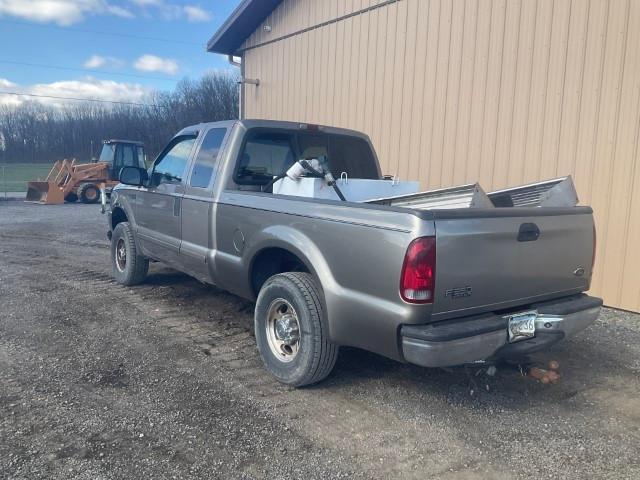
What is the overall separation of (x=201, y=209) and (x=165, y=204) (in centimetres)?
86

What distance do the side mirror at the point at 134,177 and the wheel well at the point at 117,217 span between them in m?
0.94

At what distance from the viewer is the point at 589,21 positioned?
6.58 metres

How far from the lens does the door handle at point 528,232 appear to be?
11.7ft

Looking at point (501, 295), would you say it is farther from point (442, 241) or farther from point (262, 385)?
point (262, 385)

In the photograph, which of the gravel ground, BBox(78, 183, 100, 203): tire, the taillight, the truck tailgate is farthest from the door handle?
BBox(78, 183, 100, 203): tire

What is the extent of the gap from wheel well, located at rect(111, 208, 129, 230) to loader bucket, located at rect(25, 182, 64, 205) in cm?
1670

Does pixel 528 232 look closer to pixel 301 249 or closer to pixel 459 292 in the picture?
pixel 459 292

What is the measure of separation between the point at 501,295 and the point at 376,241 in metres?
0.89

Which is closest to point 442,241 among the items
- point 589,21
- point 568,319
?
point 568,319

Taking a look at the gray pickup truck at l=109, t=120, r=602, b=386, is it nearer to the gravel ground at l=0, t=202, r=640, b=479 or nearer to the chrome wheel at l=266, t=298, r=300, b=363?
the chrome wheel at l=266, t=298, r=300, b=363

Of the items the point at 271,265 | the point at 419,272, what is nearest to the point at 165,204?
the point at 271,265

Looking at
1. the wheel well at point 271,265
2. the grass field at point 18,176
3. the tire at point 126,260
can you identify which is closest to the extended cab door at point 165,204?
the tire at point 126,260

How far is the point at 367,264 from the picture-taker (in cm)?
346

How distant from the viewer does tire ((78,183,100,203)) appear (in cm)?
2306
